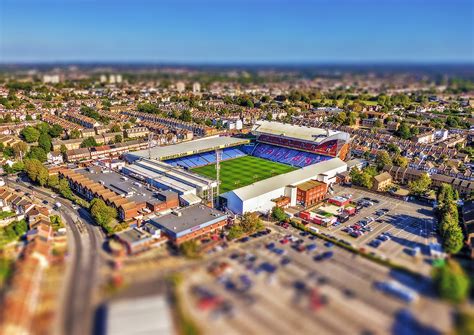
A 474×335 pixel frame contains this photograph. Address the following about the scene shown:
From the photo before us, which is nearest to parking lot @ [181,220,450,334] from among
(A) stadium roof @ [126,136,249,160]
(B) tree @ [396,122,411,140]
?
(A) stadium roof @ [126,136,249,160]

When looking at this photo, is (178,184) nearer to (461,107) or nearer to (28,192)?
(28,192)

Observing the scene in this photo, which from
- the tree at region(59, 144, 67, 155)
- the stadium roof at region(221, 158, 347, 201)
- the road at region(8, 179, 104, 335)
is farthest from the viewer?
the tree at region(59, 144, 67, 155)

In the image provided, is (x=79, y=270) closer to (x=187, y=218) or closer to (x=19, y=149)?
(x=187, y=218)

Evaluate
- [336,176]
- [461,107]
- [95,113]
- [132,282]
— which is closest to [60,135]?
[95,113]

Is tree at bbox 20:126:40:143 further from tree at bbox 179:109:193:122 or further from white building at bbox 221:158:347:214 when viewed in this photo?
white building at bbox 221:158:347:214

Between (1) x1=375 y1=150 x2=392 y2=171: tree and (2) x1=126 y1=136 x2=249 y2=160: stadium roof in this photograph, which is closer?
(1) x1=375 y1=150 x2=392 y2=171: tree

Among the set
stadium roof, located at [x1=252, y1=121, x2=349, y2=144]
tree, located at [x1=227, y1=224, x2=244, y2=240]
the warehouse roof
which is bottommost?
tree, located at [x1=227, y1=224, x2=244, y2=240]

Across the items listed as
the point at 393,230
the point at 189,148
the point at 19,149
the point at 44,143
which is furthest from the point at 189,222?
the point at 19,149

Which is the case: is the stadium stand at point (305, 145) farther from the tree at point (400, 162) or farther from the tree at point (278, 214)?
the tree at point (278, 214)
